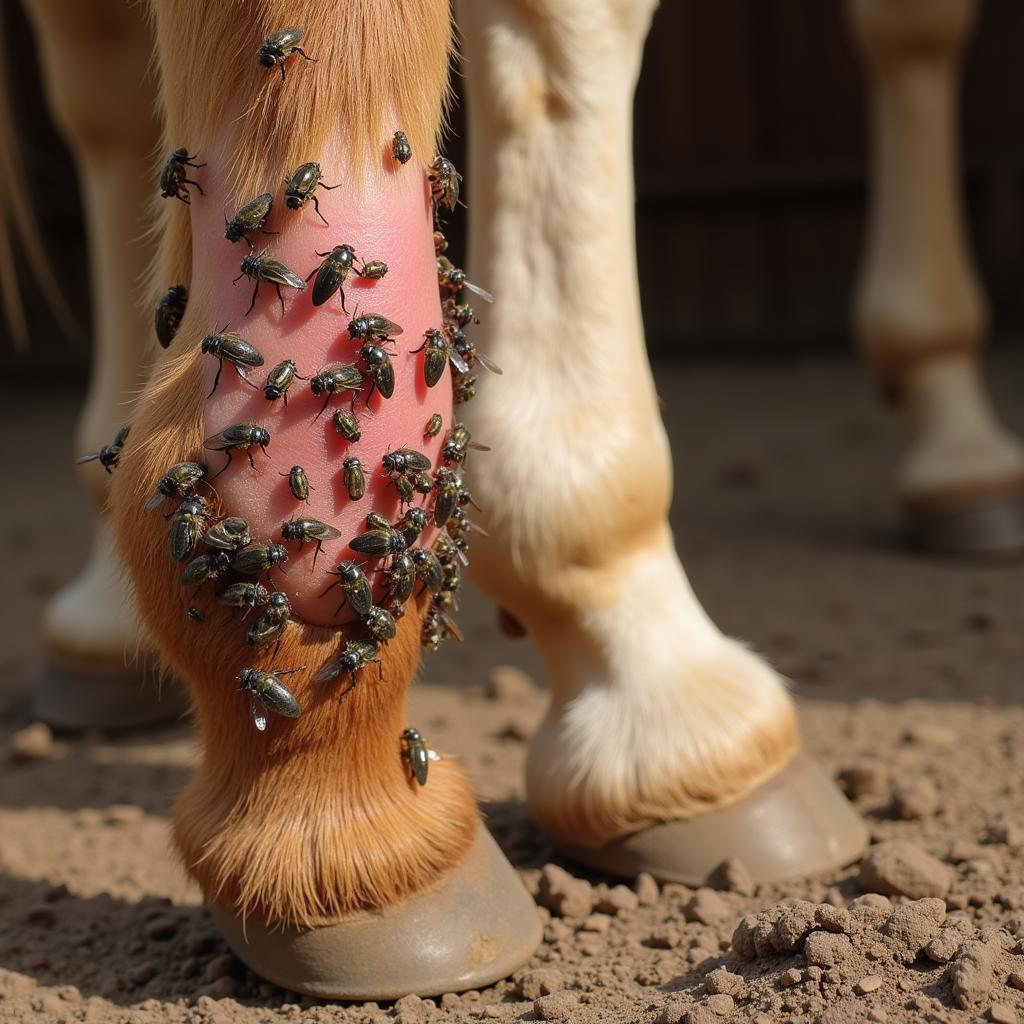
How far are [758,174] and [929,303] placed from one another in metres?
2.64

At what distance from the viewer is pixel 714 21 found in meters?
5.45

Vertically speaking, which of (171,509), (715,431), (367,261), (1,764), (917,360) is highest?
(367,261)

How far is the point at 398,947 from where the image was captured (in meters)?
1.24

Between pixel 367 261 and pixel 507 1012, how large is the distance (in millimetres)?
646

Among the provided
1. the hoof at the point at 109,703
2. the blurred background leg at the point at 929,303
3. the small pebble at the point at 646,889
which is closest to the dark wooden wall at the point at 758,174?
the blurred background leg at the point at 929,303

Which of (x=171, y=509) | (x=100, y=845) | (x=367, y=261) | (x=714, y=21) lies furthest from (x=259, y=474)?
(x=714, y=21)

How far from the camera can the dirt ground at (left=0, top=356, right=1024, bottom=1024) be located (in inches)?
46.9

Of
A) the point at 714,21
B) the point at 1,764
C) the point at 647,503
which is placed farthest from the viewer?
the point at 714,21

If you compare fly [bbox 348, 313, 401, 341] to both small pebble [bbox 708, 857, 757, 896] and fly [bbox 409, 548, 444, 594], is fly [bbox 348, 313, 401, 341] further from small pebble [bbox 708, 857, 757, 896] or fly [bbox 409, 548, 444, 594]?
small pebble [bbox 708, 857, 757, 896]

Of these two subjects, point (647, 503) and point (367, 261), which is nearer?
point (367, 261)

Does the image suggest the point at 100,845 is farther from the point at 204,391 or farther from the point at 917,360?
the point at 917,360

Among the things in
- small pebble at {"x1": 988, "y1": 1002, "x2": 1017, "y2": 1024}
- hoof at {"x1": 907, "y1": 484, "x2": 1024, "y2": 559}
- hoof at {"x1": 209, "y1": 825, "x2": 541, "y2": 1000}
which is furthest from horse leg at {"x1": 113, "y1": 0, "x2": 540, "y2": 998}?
hoof at {"x1": 907, "y1": 484, "x2": 1024, "y2": 559}

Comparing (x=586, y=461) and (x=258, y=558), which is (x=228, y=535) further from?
(x=586, y=461)

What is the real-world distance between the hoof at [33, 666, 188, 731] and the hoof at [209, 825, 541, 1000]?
0.96 m
